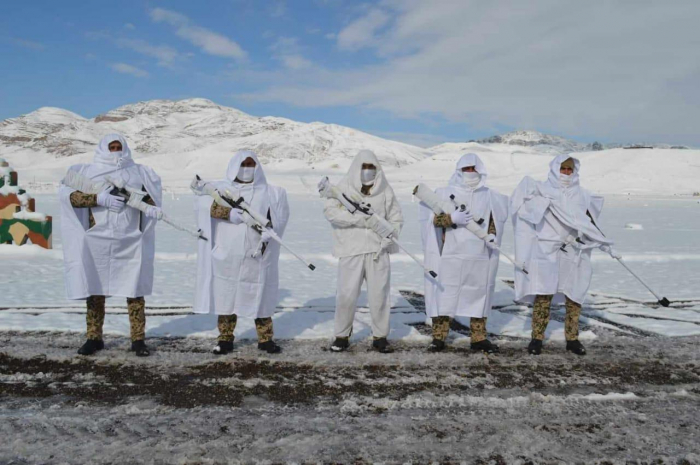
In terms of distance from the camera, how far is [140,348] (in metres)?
4.60

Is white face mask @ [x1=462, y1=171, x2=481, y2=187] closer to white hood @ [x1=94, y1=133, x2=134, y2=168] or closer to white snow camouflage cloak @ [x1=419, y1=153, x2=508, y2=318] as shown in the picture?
white snow camouflage cloak @ [x1=419, y1=153, x2=508, y2=318]

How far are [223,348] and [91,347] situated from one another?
1.14m

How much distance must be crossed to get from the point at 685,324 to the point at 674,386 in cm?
240

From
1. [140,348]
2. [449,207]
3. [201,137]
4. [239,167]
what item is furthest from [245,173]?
[201,137]

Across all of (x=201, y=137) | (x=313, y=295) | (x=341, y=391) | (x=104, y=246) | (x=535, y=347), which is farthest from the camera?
(x=201, y=137)

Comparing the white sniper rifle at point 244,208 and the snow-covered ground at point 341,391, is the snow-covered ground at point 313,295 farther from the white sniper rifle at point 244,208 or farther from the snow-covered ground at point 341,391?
the white sniper rifle at point 244,208

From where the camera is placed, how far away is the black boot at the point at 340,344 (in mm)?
4875

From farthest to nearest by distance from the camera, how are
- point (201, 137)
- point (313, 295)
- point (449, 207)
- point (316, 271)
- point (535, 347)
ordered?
point (201, 137)
point (316, 271)
point (313, 295)
point (449, 207)
point (535, 347)

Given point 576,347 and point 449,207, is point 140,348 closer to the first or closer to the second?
point 449,207

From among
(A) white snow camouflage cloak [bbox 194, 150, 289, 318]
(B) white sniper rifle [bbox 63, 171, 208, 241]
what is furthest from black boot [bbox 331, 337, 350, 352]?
(B) white sniper rifle [bbox 63, 171, 208, 241]

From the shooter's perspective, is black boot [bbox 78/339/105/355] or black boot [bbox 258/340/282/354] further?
black boot [bbox 258/340/282/354]

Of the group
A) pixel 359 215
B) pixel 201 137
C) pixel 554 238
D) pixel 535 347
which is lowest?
pixel 535 347

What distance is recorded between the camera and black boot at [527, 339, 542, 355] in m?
4.91

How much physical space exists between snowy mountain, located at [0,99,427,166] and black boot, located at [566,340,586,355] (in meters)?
83.1
